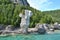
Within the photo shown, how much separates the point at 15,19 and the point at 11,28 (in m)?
8.63

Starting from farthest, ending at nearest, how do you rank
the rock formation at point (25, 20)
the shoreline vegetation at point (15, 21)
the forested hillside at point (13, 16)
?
the forested hillside at point (13, 16) < the shoreline vegetation at point (15, 21) < the rock formation at point (25, 20)

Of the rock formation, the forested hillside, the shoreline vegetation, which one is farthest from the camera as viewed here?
the forested hillside

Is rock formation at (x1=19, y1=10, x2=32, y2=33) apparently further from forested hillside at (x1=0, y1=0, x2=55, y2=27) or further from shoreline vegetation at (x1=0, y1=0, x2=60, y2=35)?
forested hillside at (x1=0, y1=0, x2=55, y2=27)

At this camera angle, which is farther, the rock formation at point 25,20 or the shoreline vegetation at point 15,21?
the shoreline vegetation at point 15,21

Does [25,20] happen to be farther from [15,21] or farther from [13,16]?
[13,16]

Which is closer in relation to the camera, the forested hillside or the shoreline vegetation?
the shoreline vegetation

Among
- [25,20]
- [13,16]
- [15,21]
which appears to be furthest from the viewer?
[13,16]

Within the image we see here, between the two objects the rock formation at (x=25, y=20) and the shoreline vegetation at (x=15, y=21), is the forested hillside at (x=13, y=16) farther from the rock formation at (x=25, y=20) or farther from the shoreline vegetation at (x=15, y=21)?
the rock formation at (x=25, y=20)

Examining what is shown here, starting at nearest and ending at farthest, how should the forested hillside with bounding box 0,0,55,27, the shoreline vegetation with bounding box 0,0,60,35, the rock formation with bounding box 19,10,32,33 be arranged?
the rock formation with bounding box 19,10,32,33
the shoreline vegetation with bounding box 0,0,60,35
the forested hillside with bounding box 0,0,55,27

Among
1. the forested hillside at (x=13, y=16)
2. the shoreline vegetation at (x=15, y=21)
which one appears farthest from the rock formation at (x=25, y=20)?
the forested hillside at (x=13, y=16)

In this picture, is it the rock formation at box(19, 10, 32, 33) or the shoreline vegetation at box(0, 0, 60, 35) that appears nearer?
the rock formation at box(19, 10, 32, 33)

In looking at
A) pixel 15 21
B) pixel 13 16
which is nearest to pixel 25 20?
A: pixel 15 21

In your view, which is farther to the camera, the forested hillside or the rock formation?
the forested hillside

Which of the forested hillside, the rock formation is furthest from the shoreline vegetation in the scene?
the rock formation
